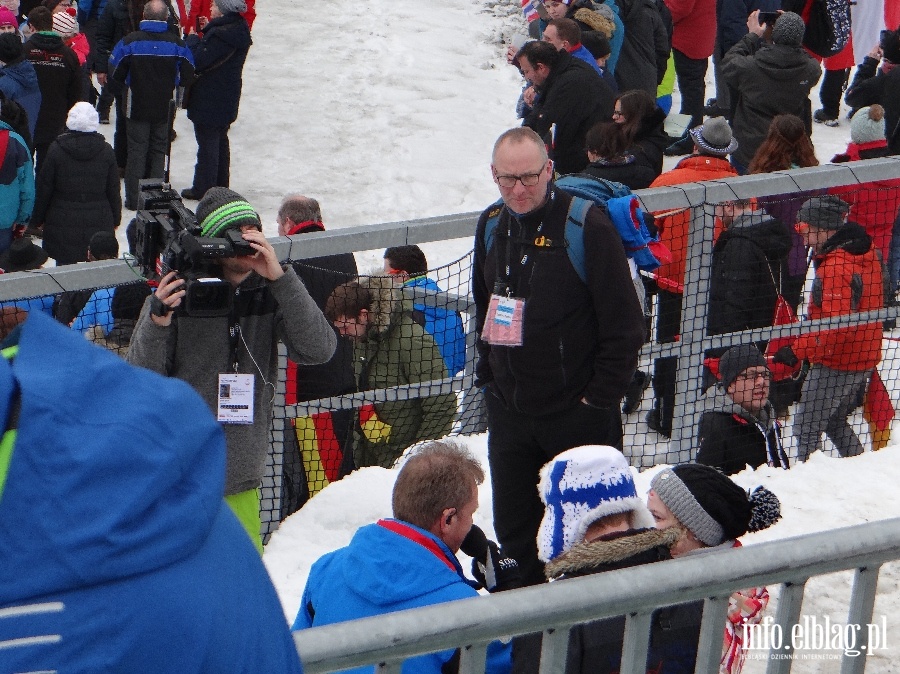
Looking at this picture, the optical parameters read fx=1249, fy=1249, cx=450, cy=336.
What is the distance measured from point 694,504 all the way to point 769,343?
10.2 feet

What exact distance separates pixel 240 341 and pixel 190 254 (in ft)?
1.21

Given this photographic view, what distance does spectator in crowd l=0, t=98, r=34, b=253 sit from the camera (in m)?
8.31

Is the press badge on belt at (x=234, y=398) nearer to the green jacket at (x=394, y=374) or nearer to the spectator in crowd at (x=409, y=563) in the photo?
the spectator in crowd at (x=409, y=563)

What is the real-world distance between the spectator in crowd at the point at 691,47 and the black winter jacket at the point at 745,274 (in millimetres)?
5673

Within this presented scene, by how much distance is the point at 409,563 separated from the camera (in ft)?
10.1

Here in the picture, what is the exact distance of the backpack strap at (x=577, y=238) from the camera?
448 cm

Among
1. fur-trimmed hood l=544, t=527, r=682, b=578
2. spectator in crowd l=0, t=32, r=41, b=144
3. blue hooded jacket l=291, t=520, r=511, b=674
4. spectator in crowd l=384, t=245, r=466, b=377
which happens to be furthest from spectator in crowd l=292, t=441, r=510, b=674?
spectator in crowd l=0, t=32, r=41, b=144

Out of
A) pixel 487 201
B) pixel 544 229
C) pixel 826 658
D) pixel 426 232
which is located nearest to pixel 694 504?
pixel 826 658

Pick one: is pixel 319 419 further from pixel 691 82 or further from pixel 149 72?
pixel 691 82

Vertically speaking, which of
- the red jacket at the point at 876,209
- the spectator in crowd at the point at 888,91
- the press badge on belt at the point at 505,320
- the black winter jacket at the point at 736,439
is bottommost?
the black winter jacket at the point at 736,439

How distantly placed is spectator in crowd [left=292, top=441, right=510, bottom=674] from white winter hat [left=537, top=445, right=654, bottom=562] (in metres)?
0.25

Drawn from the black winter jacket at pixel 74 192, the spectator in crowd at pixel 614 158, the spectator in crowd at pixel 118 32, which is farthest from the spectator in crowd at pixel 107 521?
the spectator in crowd at pixel 118 32

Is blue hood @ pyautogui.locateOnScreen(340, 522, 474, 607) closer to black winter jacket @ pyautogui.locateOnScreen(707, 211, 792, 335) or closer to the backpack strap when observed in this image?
the backpack strap

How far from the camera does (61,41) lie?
1013cm
